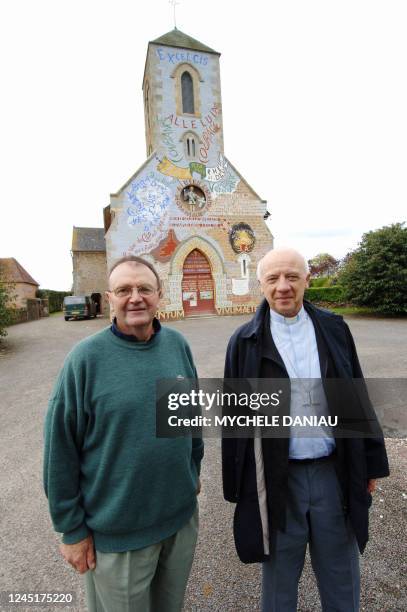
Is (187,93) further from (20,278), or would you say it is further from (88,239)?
(20,278)

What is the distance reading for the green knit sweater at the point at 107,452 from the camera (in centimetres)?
140

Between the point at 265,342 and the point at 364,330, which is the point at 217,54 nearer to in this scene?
the point at 364,330

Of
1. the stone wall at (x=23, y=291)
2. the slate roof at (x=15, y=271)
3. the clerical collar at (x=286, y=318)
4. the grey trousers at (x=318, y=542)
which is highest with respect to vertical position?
the slate roof at (x=15, y=271)

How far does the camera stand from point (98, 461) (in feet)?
4.73

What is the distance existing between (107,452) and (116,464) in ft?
0.25

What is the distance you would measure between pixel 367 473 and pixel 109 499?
136 centimetres

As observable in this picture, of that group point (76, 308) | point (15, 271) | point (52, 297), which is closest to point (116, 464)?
point (76, 308)

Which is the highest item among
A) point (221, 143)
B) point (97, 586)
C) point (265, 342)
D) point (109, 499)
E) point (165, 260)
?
point (221, 143)

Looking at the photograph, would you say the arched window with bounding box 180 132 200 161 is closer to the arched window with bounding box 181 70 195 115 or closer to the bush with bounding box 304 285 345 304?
the arched window with bounding box 181 70 195 115

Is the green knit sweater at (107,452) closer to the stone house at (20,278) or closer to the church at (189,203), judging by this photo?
the church at (189,203)

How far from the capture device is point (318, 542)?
1707 millimetres

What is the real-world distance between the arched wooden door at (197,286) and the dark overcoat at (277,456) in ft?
56.9

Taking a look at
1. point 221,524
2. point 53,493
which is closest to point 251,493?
point 53,493

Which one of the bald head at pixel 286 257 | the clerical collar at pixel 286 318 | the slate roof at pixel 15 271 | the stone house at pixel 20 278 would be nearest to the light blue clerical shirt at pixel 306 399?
the clerical collar at pixel 286 318
